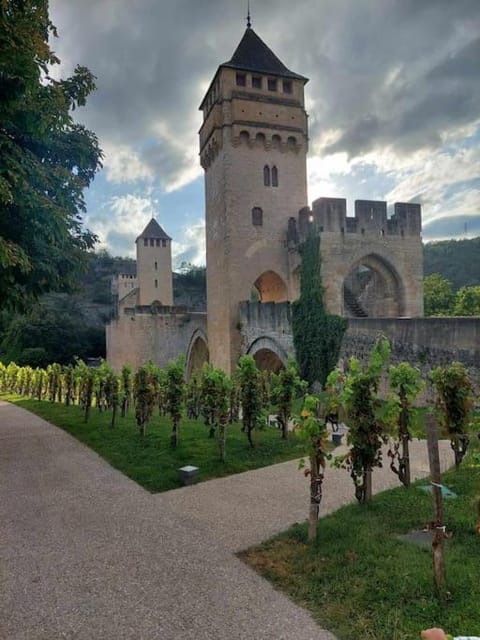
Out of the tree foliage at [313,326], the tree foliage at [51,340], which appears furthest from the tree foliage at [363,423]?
the tree foliage at [51,340]

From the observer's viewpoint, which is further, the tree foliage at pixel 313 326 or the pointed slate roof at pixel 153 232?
the pointed slate roof at pixel 153 232

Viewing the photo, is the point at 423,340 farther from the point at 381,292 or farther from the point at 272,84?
the point at 272,84

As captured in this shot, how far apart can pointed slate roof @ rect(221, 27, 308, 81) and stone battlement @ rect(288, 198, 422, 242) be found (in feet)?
30.7

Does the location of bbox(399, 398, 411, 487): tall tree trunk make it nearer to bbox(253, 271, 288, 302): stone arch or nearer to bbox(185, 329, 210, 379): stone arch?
bbox(253, 271, 288, 302): stone arch

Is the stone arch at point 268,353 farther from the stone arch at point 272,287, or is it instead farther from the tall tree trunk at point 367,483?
the tall tree trunk at point 367,483

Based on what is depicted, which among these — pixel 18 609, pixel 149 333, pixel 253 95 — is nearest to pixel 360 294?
pixel 253 95

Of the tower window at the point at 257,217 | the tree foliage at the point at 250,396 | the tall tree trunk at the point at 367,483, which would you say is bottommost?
the tall tree trunk at the point at 367,483

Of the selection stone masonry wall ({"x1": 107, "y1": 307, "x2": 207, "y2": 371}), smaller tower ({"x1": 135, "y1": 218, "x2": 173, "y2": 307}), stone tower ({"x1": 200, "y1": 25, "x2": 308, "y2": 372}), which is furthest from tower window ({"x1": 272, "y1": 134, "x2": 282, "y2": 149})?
smaller tower ({"x1": 135, "y1": 218, "x2": 173, "y2": 307})

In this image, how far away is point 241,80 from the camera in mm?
23234

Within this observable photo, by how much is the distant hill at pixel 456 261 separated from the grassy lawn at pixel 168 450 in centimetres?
5097

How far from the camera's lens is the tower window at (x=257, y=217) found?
2344 centimetres

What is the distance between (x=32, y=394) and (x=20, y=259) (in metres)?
19.3

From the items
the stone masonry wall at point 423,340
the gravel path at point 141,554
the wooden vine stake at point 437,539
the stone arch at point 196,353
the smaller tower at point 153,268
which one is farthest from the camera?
the smaller tower at point 153,268

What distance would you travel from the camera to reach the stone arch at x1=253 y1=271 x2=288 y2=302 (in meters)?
24.8
